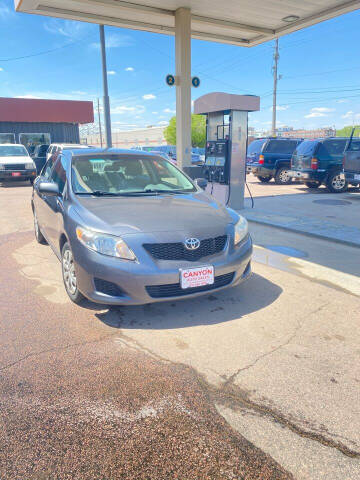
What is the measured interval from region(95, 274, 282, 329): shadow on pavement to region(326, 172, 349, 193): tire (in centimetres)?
984

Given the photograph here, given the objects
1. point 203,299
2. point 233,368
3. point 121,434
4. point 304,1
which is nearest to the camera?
point 121,434

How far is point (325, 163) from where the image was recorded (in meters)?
12.7

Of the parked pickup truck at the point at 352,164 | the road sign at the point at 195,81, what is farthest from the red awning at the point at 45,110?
the parked pickup truck at the point at 352,164

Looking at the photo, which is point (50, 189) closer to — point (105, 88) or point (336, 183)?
point (336, 183)

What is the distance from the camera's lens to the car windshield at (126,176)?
436 cm

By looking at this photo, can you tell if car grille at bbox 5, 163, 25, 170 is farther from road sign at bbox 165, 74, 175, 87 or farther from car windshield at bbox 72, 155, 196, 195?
car windshield at bbox 72, 155, 196, 195

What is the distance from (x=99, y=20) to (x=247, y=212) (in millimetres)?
8486

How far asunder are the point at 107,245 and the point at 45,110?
26616 mm

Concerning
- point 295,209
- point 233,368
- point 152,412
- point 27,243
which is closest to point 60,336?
point 152,412

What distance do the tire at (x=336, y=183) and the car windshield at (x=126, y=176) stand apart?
30.6 ft

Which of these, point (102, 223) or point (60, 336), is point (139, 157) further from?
point (60, 336)

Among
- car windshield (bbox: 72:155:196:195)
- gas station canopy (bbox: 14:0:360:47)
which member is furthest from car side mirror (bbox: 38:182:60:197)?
gas station canopy (bbox: 14:0:360:47)

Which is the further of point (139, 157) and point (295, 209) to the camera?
point (295, 209)

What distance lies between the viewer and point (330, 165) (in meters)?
12.7
